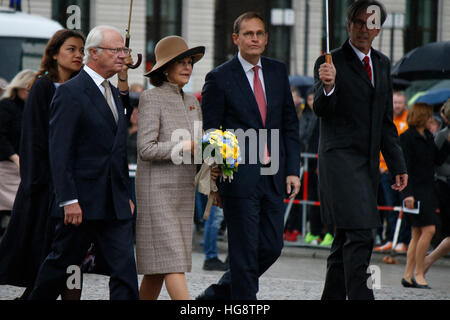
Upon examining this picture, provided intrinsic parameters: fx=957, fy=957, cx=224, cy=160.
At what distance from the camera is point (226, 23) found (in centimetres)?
3247

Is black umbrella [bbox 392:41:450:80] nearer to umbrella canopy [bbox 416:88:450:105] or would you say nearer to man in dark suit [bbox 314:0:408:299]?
umbrella canopy [bbox 416:88:450:105]

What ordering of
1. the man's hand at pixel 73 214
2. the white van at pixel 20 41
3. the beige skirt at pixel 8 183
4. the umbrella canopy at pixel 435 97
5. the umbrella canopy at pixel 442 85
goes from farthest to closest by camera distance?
the white van at pixel 20 41
the umbrella canopy at pixel 442 85
the umbrella canopy at pixel 435 97
the beige skirt at pixel 8 183
the man's hand at pixel 73 214

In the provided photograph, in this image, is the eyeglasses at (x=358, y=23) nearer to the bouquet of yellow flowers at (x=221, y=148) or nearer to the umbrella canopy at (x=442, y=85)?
the bouquet of yellow flowers at (x=221, y=148)

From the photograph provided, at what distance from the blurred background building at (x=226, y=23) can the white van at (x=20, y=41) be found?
36.6ft

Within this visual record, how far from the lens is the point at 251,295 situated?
6.18 meters

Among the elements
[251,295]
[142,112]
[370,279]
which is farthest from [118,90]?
[370,279]

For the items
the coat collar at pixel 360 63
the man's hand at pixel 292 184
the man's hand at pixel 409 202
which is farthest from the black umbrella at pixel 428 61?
the man's hand at pixel 292 184

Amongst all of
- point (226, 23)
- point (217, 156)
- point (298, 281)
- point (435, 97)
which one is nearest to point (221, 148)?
point (217, 156)

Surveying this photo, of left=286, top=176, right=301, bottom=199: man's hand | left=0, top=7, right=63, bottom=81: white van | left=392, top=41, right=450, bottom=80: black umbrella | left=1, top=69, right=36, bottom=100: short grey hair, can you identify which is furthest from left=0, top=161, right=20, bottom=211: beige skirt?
left=0, top=7, right=63, bottom=81: white van

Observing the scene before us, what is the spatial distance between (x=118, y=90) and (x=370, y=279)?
2.03m

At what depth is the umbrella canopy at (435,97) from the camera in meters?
13.6

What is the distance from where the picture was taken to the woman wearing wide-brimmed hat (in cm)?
588

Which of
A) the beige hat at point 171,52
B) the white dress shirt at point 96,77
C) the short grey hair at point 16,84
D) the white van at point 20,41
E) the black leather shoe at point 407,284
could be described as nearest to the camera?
the white dress shirt at point 96,77
